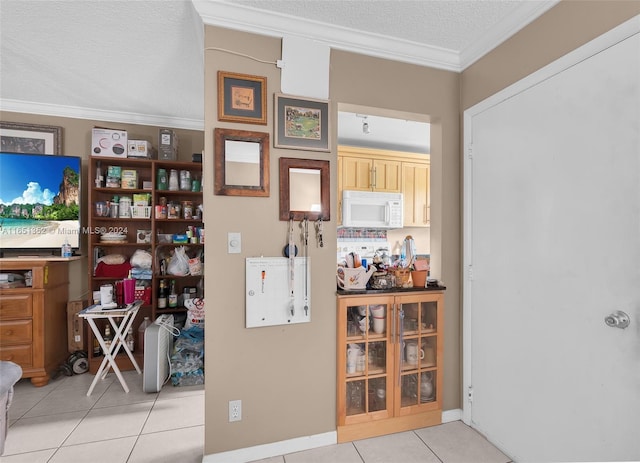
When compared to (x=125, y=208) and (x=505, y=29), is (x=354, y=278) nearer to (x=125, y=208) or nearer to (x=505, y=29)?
(x=505, y=29)

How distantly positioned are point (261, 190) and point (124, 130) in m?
2.39

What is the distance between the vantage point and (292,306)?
1.87 m

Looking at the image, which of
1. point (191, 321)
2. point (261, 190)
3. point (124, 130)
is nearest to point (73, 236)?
point (124, 130)

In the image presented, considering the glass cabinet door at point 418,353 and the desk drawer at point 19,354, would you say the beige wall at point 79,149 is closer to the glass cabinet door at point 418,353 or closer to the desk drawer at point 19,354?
the desk drawer at point 19,354

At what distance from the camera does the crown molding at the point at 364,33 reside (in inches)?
68.1

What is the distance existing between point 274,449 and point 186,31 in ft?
8.61

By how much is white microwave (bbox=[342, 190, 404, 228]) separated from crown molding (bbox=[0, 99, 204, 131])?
6.33 feet

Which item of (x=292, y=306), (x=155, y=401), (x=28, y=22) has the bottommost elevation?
(x=155, y=401)

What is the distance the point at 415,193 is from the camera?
416 centimetres

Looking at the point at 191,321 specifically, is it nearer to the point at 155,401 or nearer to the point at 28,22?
the point at 155,401

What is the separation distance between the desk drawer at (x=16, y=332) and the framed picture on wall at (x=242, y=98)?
2553mm

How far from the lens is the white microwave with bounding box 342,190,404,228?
12.0 feet

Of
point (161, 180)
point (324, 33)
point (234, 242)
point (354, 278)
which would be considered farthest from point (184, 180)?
point (354, 278)

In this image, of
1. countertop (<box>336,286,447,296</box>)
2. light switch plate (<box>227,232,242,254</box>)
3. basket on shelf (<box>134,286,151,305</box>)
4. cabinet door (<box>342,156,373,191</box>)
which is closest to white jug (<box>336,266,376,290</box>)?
countertop (<box>336,286,447,296</box>)
